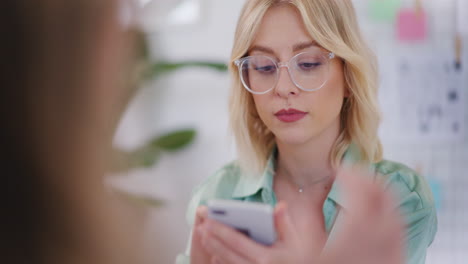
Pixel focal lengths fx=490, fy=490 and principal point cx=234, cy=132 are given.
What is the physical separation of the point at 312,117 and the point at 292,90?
8 centimetres

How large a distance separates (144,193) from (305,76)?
788mm

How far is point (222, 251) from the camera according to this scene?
2.03ft

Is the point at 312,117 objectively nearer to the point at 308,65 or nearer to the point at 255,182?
the point at 308,65

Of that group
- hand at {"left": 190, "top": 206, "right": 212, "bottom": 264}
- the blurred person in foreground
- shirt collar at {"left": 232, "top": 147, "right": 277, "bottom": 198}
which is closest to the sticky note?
shirt collar at {"left": 232, "top": 147, "right": 277, "bottom": 198}

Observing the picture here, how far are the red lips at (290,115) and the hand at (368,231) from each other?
0.76m

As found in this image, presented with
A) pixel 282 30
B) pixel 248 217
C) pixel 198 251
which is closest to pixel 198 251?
pixel 198 251

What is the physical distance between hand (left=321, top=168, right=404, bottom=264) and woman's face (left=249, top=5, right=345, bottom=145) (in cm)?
76

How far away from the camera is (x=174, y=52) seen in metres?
2.42

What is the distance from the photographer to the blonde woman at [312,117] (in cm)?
114

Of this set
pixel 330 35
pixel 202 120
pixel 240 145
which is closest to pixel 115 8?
pixel 330 35

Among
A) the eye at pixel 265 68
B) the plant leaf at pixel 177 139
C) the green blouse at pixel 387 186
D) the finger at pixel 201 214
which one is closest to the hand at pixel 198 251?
the finger at pixel 201 214

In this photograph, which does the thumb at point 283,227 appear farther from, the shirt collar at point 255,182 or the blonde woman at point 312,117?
the shirt collar at point 255,182

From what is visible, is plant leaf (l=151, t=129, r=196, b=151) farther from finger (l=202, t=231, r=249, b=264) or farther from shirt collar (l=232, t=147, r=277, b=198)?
finger (l=202, t=231, r=249, b=264)

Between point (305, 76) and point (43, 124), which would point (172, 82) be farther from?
point (43, 124)
